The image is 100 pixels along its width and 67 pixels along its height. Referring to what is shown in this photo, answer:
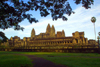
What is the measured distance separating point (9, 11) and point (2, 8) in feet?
2.26

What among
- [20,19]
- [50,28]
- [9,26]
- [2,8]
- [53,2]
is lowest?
[9,26]

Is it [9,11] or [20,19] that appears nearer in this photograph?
[9,11]

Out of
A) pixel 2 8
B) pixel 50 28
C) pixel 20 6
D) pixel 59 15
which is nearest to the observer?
pixel 2 8

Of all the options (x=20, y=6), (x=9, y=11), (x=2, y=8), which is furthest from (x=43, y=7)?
(x=2, y=8)

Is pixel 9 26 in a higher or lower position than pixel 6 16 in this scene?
lower

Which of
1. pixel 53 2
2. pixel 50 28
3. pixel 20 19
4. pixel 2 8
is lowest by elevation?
pixel 20 19

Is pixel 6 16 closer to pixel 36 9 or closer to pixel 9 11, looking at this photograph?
pixel 9 11

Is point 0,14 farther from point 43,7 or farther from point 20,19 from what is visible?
point 43,7

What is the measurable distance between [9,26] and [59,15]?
5805 millimetres

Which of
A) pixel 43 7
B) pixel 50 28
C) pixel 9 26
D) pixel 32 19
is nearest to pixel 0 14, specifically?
pixel 9 26

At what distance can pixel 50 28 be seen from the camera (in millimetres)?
180125

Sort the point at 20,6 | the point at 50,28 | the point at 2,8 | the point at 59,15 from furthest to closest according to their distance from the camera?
the point at 50,28 < the point at 59,15 < the point at 20,6 < the point at 2,8

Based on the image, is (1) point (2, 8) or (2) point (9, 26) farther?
(2) point (9, 26)

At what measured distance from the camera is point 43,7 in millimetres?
9844
